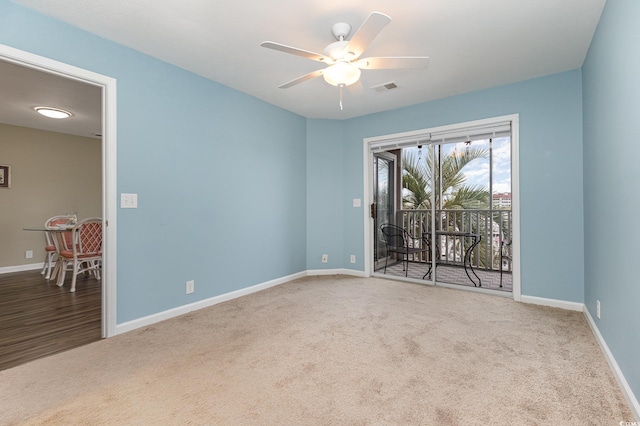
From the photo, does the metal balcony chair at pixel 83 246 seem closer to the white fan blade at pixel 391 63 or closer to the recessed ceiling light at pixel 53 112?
the recessed ceiling light at pixel 53 112

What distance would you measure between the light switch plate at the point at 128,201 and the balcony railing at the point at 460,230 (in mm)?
3644

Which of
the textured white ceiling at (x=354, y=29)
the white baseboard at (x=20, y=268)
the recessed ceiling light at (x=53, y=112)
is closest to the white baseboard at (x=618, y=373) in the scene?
the textured white ceiling at (x=354, y=29)

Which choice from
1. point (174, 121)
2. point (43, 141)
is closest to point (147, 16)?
point (174, 121)

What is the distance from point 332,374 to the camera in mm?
1885

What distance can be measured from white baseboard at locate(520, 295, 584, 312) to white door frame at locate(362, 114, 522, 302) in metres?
0.08

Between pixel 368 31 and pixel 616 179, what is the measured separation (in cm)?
179

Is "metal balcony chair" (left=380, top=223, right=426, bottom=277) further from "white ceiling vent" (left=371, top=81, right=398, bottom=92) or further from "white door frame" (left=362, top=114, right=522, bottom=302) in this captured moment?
"white ceiling vent" (left=371, top=81, right=398, bottom=92)

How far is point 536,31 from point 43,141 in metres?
7.49

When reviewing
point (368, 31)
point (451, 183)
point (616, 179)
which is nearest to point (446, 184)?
point (451, 183)

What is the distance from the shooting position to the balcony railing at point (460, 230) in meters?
4.53

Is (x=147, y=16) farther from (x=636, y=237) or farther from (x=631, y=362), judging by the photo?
(x=631, y=362)

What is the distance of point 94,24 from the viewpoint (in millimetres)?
2293

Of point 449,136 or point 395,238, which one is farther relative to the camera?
point 395,238

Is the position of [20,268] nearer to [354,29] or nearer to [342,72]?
[342,72]
